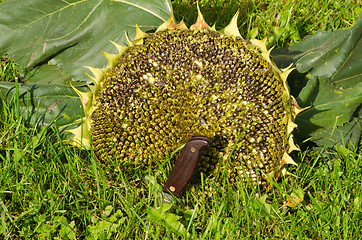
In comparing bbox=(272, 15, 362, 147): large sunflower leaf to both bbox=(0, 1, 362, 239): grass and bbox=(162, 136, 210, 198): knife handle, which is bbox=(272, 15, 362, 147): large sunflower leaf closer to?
bbox=(0, 1, 362, 239): grass

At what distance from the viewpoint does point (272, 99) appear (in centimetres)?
224

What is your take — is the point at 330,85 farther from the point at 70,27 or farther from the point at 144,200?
the point at 70,27

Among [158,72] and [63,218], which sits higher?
[158,72]

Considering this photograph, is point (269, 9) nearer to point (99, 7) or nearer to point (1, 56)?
point (99, 7)

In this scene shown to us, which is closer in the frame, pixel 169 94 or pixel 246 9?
pixel 169 94

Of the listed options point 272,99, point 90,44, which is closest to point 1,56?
point 90,44

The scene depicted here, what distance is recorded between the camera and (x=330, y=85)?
255 centimetres

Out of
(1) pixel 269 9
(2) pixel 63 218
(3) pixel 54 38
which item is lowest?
(2) pixel 63 218

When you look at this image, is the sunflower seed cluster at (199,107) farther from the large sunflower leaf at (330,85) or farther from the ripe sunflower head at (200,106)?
the large sunflower leaf at (330,85)

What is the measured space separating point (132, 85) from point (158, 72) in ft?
0.53

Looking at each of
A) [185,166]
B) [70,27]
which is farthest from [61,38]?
[185,166]

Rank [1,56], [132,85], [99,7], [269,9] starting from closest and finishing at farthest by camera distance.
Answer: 1. [132,85]
2. [99,7]
3. [1,56]
4. [269,9]

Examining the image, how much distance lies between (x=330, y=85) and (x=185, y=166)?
105cm

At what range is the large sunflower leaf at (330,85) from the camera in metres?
2.53
